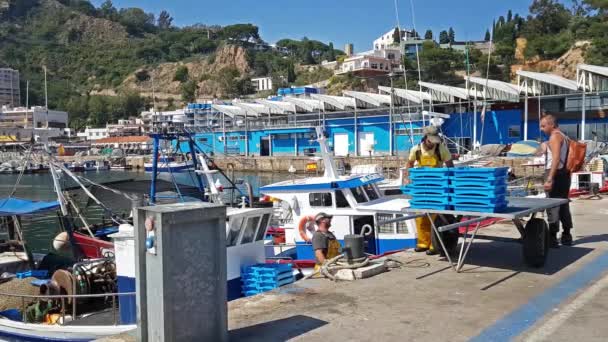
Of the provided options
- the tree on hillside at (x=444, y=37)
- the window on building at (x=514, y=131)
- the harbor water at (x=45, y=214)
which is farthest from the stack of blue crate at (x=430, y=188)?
the tree on hillside at (x=444, y=37)

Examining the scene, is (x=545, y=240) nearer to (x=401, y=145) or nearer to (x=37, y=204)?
(x=37, y=204)

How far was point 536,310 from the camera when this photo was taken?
5.08 m

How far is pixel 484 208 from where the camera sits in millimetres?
6172

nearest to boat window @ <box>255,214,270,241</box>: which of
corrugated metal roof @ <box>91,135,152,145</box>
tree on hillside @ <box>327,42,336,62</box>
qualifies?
corrugated metal roof @ <box>91,135,152,145</box>

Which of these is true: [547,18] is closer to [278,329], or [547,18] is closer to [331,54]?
[331,54]

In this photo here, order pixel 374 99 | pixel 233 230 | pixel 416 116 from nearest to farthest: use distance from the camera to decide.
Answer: pixel 233 230 < pixel 416 116 < pixel 374 99

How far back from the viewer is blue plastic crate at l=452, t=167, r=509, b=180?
6.07 meters

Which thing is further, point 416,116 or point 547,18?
point 547,18

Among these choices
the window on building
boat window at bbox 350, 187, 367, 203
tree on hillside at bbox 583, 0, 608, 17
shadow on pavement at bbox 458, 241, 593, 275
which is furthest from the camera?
tree on hillside at bbox 583, 0, 608, 17

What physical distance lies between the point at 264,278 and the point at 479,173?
3693 mm

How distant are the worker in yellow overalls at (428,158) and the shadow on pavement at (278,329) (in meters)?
3.26

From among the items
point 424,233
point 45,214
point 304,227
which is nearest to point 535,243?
point 424,233

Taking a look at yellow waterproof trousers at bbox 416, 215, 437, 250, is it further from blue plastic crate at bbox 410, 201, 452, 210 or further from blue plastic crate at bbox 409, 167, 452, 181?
blue plastic crate at bbox 409, 167, 452, 181

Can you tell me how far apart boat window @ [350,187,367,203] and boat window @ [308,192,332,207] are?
602 mm
